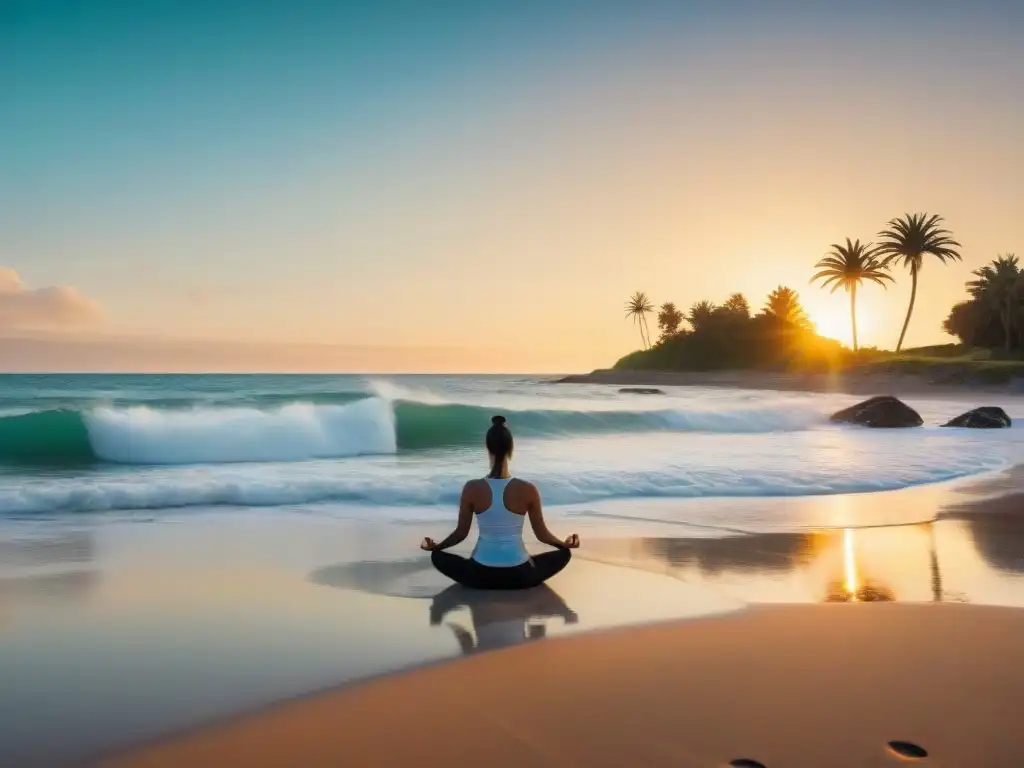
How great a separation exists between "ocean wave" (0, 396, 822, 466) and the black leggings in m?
14.9

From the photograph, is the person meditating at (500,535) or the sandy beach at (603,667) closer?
the sandy beach at (603,667)

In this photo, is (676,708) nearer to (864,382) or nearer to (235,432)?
(235,432)

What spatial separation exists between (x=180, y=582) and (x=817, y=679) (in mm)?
4961

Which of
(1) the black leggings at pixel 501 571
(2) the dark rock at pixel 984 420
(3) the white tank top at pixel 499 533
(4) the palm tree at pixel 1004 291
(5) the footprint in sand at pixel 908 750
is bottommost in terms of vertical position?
(2) the dark rock at pixel 984 420

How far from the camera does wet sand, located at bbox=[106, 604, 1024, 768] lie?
3.33m

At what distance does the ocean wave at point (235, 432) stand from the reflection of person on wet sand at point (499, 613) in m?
15.1

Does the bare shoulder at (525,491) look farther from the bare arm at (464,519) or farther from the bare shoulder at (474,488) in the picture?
the bare arm at (464,519)

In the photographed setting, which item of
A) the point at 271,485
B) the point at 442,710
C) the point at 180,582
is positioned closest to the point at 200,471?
the point at 271,485

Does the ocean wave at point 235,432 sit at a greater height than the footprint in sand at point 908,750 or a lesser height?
greater

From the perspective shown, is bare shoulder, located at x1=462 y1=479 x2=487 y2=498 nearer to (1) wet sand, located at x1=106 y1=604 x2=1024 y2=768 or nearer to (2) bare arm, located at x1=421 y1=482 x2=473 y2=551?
(2) bare arm, located at x1=421 y1=482 x2=473 y2=551

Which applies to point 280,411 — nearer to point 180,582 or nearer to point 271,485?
point 271,485

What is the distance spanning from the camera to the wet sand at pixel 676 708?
10.9 ft

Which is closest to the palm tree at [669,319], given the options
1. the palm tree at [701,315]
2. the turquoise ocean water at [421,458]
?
the palm tree at [701,315]

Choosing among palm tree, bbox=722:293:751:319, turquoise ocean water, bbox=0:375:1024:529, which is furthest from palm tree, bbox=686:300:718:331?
turquoise ocean water, bbox=0:375:1024:529
